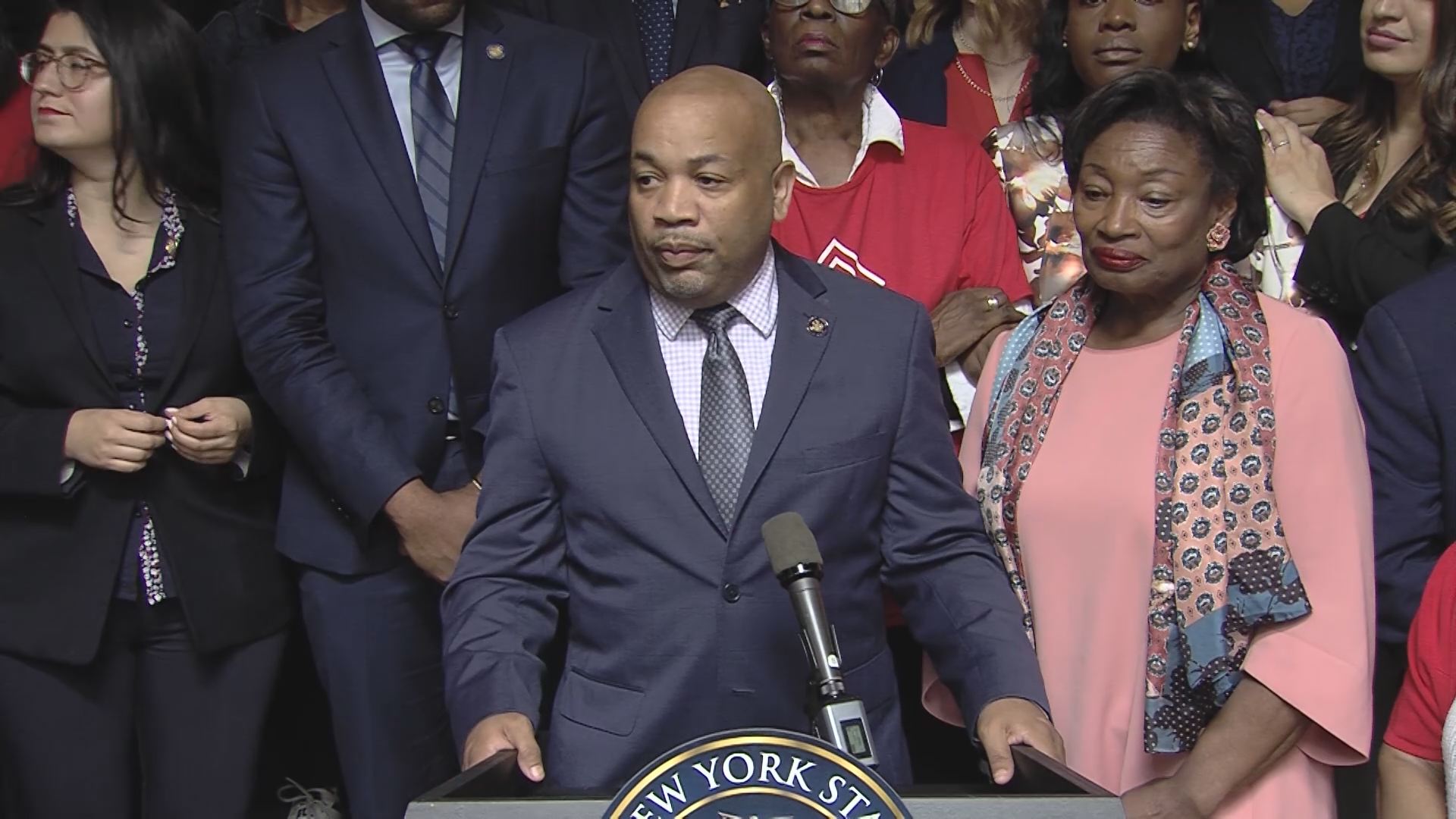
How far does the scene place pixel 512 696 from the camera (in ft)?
6.79

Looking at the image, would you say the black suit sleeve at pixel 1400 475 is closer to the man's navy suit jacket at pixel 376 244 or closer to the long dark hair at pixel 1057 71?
the long dark hair at pixel 1057 71

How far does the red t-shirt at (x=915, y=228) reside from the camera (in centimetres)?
307

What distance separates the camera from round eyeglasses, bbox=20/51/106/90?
9.58 feet

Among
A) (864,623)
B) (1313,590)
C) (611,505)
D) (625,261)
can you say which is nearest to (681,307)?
(625,261)

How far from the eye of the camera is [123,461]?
2840mm

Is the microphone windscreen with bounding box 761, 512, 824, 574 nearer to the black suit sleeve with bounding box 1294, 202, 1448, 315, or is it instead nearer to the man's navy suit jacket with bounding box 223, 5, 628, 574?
the man's navy suit jacket with bounding box 223, 5, 628, 574

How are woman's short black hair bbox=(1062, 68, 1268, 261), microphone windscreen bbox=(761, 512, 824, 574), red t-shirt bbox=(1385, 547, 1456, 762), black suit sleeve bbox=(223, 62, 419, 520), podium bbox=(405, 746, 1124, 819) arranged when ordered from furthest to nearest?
1. black suit sleeve bbox=(223, 62, 419, 520)
2. woman's short black hair bbox=(1062, 68, 1268, 261)
3. red t-shirt bbox=(1385, 547, 1456, 762)
4. microphone windscreen bbox=(761, 512, 824, 574)
5. podium bbox=(405, 746, 1124, 819)

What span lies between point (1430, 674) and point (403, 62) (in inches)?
75.2

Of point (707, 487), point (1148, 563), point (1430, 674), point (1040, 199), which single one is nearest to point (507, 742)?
point (707, 487)

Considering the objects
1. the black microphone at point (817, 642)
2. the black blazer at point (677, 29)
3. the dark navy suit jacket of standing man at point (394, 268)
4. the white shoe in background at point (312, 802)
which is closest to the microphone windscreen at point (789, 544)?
the black microphone at point (817, 642)

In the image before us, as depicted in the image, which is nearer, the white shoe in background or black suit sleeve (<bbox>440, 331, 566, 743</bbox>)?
black suit sleeve (<bbox>440, 331, 566, 743</bbox>)

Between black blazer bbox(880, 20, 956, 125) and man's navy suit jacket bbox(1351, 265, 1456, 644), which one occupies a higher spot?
black blazer bbox(880, 20, 956, 125)

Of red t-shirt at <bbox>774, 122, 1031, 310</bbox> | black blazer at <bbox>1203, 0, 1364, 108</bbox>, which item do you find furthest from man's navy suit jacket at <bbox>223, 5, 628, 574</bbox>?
black blazer at <bbox>1203, 0, 1364, 108</bbox>

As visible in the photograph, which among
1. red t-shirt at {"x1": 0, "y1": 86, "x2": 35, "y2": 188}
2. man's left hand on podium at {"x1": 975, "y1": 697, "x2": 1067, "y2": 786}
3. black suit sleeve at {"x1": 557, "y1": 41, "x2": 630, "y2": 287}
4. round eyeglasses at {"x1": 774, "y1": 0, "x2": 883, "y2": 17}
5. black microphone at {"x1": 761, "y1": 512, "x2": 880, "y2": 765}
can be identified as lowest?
man's left hand on podium at {"x1": 975, "y1": 697, "x2": 1067, "y2": 786}
